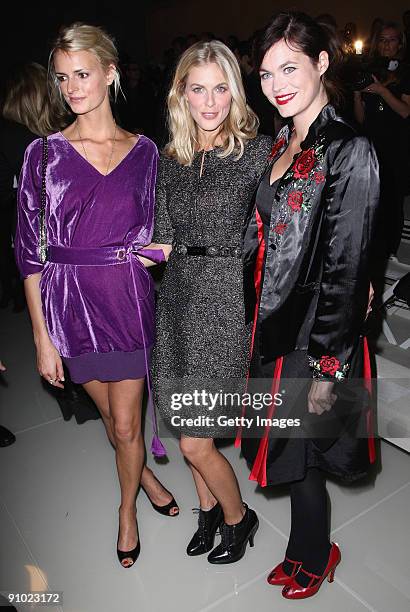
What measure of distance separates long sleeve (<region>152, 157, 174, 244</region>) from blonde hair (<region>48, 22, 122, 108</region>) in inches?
13.6

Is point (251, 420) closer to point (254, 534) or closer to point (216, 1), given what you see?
point (254, 534)

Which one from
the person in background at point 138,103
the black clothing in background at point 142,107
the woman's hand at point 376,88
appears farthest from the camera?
the black clothing in background at point 142,107

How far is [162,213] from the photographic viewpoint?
1.83 metres

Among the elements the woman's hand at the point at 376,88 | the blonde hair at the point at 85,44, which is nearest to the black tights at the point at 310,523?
the blonde hair at the point at 85,44

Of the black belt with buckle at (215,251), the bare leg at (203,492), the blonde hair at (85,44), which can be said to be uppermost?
the blonde hair at (85,44)

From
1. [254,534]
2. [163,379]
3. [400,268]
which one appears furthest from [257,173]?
[400,268]

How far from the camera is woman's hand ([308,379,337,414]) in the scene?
1497mm

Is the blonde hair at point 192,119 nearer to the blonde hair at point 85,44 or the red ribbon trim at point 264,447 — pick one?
the blonde hair at point 85,44

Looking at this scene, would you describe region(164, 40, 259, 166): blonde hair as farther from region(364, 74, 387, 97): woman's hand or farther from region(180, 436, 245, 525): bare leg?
region(364, 74, 387, 97): woman's hand

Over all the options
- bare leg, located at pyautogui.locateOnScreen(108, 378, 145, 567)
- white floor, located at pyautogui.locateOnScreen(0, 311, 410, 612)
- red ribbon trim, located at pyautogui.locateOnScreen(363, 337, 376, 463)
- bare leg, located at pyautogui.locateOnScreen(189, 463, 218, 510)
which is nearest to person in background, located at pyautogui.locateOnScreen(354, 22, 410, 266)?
white floor, located at pyautogui.locateOnScreen(0, 311, 410, 612)

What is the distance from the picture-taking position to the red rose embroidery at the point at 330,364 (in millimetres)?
1474

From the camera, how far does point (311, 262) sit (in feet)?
4.84

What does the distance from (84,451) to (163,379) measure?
116 cm

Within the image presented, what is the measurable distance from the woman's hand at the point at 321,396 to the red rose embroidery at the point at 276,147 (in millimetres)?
717
